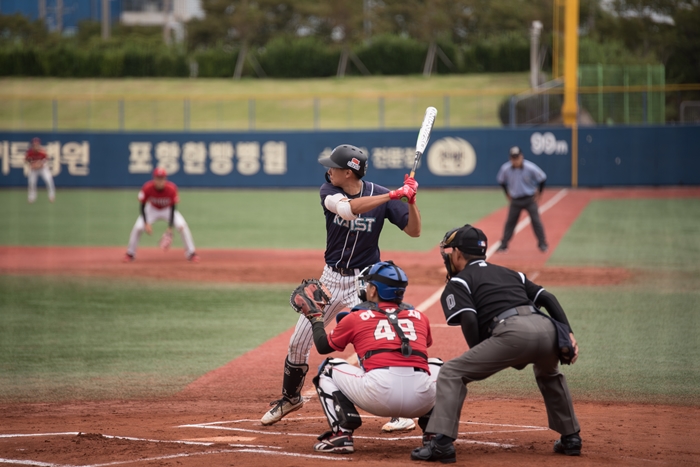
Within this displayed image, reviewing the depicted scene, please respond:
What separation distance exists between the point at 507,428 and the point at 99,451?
2.94m

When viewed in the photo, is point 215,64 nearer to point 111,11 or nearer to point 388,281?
point 111,11

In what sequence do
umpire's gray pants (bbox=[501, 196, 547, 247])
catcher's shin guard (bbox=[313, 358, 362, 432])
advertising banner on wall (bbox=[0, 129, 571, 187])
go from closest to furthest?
1. catcher's shin guard (bbox=[313, 358, 362, 432])
2. umpire's gray pants (bbox=[501, 196, 547, 247])
3. advertising banner on wall (bbox=[0, 129, 571, 187])

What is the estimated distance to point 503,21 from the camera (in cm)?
6794

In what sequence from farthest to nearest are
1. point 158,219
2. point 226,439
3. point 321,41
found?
point 321,41 → point 158,219 → point 226,439

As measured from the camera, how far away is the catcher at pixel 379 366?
219 inches

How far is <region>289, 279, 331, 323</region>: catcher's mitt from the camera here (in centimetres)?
608

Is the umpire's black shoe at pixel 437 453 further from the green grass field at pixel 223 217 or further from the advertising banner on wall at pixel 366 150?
the advertising banner on wall at pixel 366 150

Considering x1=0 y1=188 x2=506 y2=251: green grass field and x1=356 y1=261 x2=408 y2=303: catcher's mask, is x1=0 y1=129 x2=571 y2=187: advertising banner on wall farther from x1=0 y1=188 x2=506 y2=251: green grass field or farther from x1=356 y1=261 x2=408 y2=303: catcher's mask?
x1=356 y1=261 x2=408 y2=303: catcher's mask

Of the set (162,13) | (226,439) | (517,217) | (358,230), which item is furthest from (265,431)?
(162,13)

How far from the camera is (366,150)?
3306 cm

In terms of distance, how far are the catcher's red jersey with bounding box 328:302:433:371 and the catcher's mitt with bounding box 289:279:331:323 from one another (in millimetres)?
369

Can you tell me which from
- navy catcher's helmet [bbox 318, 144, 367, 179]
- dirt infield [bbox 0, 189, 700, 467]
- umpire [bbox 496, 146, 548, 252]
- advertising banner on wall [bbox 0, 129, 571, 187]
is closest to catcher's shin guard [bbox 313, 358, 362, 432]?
dirt infield [bbox 0, 189, 700, 467]

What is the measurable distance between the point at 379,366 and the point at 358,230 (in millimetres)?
1427

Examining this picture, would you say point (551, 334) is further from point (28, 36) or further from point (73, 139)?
point (28, 36)
